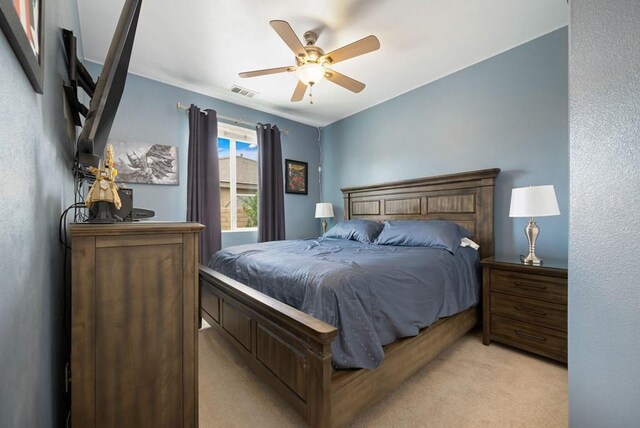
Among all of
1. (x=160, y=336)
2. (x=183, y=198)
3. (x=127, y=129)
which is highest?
(x=127, y=129)

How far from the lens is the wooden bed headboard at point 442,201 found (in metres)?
2.80

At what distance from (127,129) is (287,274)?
277 cm

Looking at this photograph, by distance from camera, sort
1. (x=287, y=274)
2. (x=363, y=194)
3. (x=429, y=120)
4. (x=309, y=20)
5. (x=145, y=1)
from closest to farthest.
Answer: (x=287, y=274) < (x=145, y=1) < (x=309, y=20) < (x=429, y=120) < (x=363, y=194)

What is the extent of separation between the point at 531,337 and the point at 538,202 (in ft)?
3.53

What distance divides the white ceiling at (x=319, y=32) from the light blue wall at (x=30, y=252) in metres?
1.44

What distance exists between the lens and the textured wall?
85 centimetres

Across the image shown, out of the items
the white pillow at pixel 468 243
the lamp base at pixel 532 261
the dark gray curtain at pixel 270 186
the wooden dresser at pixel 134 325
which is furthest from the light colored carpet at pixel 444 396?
the dark gray curtain at pixel 270 186

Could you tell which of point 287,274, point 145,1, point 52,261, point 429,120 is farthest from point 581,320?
point 145,1

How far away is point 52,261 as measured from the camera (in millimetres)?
1017

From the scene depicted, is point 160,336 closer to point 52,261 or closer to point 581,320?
point 52,261

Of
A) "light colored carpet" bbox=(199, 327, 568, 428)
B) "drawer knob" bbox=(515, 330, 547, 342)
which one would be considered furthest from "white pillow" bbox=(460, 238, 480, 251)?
"light colored carpet" bbox=(199, 327, 568, 428)

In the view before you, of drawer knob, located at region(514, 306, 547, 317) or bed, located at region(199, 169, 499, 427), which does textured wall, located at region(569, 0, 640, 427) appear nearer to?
bed, located at region(199, 169, 499, 427)

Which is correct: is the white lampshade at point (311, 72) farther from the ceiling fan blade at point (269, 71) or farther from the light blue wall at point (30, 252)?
the light blue wall at point (30, 252)

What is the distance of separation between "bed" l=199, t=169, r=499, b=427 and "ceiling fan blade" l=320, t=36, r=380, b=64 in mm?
1707
